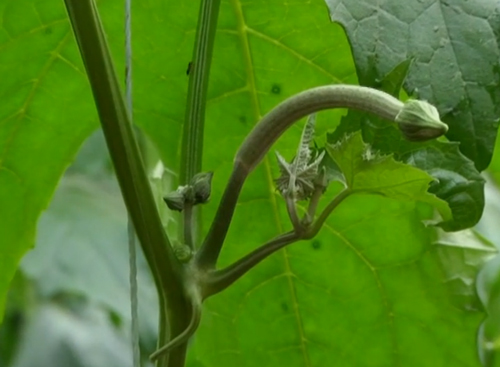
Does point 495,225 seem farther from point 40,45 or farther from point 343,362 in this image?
point 40,45

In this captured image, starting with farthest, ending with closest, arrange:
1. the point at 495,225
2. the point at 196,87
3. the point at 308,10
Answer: the point at 495,225, the point at 308,10, the point at 196,87

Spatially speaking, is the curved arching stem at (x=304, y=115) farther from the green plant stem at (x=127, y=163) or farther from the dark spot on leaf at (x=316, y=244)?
the dark spot on leaf at (x=316, y=244)

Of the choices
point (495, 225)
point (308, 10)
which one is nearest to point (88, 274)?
point (495, 225)

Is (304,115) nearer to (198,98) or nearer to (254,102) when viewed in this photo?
(198,98)

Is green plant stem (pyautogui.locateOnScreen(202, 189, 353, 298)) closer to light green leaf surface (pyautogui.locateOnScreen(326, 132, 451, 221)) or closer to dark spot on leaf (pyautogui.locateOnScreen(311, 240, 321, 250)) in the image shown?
light green leaf surface (pyautogui.locateOnScreen(326, 132, 451, 221))

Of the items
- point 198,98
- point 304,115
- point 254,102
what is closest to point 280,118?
point 304,115

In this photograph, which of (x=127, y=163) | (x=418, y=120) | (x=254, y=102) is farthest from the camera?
(x=254, y=102)
